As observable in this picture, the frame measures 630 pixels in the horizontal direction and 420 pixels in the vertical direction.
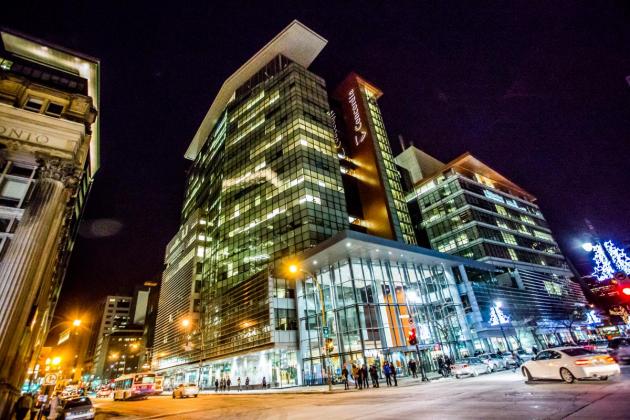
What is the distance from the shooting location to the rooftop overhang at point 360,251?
→ 33.8 meters

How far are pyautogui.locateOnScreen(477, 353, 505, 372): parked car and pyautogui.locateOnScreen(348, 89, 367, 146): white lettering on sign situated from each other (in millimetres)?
52104

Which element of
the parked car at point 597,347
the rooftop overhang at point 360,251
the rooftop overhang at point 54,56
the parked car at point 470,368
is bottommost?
the parked car at point 470,368

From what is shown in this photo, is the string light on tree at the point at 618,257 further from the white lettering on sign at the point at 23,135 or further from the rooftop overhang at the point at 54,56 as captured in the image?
the rooftop overhang at the point at 54,56

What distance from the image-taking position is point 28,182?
2231cm

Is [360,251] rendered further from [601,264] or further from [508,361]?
[601,264]

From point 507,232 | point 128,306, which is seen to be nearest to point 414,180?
point 507,232

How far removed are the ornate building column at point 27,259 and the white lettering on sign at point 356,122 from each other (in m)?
57.6

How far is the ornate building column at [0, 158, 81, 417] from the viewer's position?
15.5 metres

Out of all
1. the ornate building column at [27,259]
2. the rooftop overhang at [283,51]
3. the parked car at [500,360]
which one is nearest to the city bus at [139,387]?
the ornate building column at [27,259]

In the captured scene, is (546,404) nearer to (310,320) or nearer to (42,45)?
(310,320)

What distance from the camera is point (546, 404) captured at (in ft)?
29.0

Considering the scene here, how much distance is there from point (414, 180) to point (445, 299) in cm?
5229

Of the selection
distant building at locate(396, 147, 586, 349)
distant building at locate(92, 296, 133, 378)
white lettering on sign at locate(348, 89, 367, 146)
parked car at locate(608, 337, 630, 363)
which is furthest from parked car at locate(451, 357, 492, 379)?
distant building at locate(92, 296, 133, 378)

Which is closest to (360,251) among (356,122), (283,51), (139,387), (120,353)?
(139,387)
